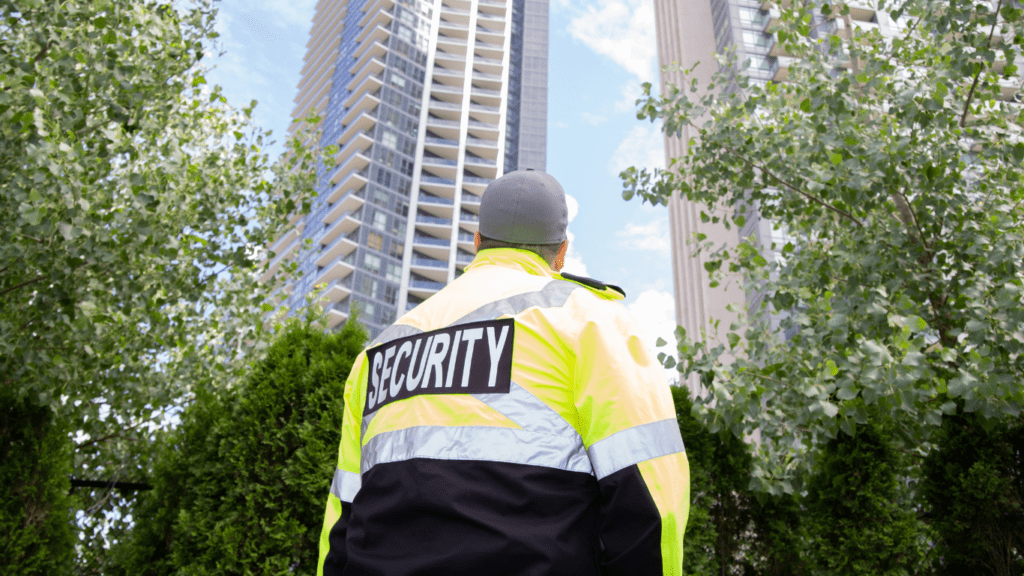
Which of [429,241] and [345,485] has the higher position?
[429,241]

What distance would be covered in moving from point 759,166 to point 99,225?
20.1 ft

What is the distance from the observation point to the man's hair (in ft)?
7.06

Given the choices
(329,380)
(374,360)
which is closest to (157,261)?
(329,380)

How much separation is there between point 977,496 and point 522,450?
4845mm

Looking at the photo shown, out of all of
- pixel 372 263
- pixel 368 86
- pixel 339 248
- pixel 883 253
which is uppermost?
pixel 368 86

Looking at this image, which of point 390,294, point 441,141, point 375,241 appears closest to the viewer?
point 390,294

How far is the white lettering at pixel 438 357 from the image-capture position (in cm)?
176

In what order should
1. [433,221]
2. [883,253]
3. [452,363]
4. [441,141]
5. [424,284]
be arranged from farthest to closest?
[441,141]
[433,221]
[424,284]
[883,253]
[452,363]

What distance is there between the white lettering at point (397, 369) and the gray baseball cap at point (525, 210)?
49cm

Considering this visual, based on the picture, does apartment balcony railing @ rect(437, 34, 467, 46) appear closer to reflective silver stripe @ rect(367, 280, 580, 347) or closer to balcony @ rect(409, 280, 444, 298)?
balcony @ rect(409, 280, 444, 298)

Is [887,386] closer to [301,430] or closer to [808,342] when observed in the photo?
[808,342]

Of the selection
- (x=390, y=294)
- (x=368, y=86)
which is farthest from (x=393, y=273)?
(x=368, y=86)

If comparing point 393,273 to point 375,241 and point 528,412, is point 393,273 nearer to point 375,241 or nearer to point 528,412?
point 375,241

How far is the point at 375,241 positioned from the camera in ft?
229
